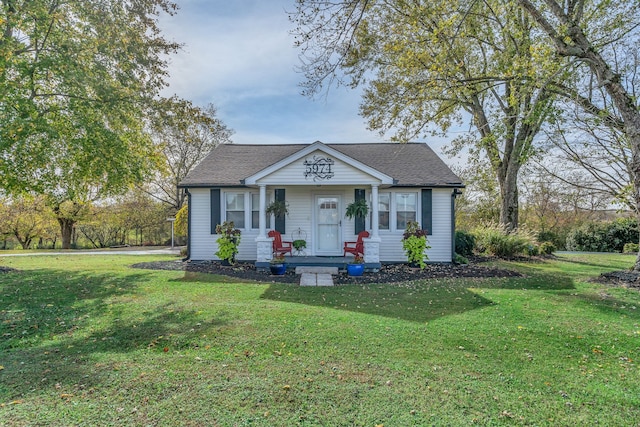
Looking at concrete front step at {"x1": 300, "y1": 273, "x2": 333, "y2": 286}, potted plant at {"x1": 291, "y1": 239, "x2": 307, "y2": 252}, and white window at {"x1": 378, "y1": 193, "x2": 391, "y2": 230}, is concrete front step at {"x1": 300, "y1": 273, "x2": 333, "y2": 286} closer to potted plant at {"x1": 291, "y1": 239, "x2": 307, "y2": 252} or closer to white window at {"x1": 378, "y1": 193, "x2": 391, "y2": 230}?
potted plant at {"x1": 291, "y1": 239, "x2": 307, "y2": 252}

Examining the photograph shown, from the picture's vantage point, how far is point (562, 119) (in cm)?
1143

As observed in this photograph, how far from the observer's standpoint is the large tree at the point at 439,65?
6.62 m

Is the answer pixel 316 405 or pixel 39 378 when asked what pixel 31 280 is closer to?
pixel 39 378

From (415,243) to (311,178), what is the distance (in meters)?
3.78

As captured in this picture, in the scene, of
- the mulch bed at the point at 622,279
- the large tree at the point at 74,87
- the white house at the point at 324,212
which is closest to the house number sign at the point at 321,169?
the white house at the point at 324,212

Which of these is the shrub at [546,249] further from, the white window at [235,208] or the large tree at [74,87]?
the large tree at [74,87]

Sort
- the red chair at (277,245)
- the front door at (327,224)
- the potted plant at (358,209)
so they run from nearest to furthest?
1. the red chair at (277,245)
2. the potted plant at (358,209)
3. the front door at (327,224)

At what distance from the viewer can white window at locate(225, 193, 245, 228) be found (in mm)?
11852

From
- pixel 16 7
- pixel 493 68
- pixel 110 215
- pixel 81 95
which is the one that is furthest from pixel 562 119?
pixel 110 215

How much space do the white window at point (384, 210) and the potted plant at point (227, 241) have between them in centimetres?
487

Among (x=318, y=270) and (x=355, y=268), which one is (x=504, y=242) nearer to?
(x=355, y=268)

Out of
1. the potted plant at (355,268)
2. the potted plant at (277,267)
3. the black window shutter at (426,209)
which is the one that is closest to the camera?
the potted plant at (355,268)

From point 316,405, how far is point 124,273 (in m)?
8.29

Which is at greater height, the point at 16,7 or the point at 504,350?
the point at 16,7
